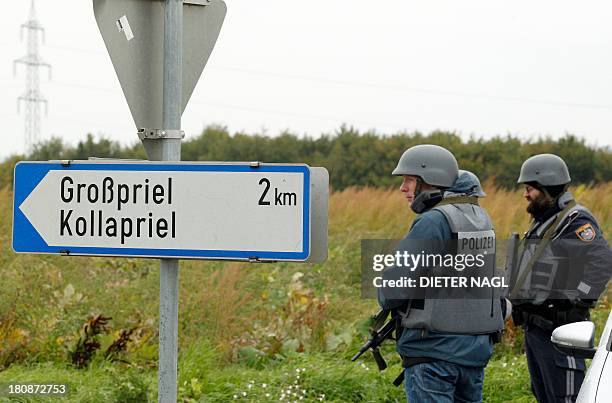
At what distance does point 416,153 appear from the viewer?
534cm

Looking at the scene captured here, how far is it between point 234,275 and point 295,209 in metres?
6.26

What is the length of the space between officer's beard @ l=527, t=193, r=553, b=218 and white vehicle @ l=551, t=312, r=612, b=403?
7.12 feet

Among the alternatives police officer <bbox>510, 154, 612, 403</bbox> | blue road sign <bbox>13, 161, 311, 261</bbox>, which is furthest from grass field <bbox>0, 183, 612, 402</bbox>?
blue road sign <bbox>13, 161, 311, 261</bbox>

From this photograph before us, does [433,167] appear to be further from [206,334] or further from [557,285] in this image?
[206,334]

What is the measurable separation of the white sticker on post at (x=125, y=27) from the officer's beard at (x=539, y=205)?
151 inches

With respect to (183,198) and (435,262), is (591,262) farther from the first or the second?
(183,198)

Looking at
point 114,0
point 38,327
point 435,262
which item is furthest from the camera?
point 38,327

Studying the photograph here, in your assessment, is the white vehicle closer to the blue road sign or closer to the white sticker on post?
the blue road sign

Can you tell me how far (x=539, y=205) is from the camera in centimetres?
671

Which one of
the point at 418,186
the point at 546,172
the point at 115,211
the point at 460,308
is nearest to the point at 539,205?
the point at 546,172

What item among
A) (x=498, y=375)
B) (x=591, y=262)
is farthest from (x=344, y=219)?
(x=591, y=262)

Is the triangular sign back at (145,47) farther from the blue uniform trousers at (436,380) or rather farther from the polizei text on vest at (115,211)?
the blue uniform trousers at (436,380)

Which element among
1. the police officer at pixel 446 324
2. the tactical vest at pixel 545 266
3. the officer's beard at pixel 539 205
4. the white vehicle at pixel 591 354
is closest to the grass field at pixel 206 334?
the tactical vest at pixel 545 266

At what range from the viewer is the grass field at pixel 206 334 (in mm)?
6816
